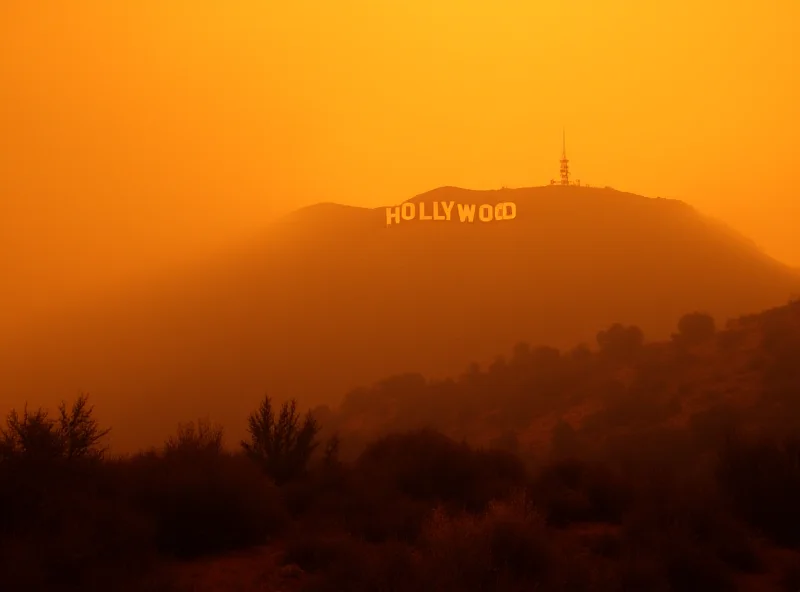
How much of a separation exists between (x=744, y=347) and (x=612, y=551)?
46.1m

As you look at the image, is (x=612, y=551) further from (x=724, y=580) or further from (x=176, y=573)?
(x=176, y=573)

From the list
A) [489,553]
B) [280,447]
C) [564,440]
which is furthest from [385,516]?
[564,440]

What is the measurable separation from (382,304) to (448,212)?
3322cm

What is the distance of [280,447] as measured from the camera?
1970cm

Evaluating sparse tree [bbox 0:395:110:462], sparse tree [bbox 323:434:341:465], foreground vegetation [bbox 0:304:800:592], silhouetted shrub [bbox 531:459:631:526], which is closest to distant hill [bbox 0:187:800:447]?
sparse tree [bbox 323:434:341:465]

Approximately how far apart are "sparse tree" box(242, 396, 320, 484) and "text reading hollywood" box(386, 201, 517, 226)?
12674 cm

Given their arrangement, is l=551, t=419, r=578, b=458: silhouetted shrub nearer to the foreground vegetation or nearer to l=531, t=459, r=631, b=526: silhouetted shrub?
the foreground vegetation

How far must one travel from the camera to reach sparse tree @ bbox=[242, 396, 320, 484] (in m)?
19.1

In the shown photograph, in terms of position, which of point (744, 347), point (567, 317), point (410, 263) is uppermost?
point (410, 263)

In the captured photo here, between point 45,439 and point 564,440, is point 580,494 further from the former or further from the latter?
point 564,440

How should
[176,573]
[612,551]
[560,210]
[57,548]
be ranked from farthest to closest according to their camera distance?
[560,210] → [612,551] → [176,573] → [57,548]

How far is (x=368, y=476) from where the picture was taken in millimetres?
16609

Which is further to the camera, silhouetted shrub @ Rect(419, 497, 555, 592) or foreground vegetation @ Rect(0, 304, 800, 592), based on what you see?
foreground vegetation @ Rect(0, 304, 800, 592)

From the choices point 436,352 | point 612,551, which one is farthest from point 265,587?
point 436,352
